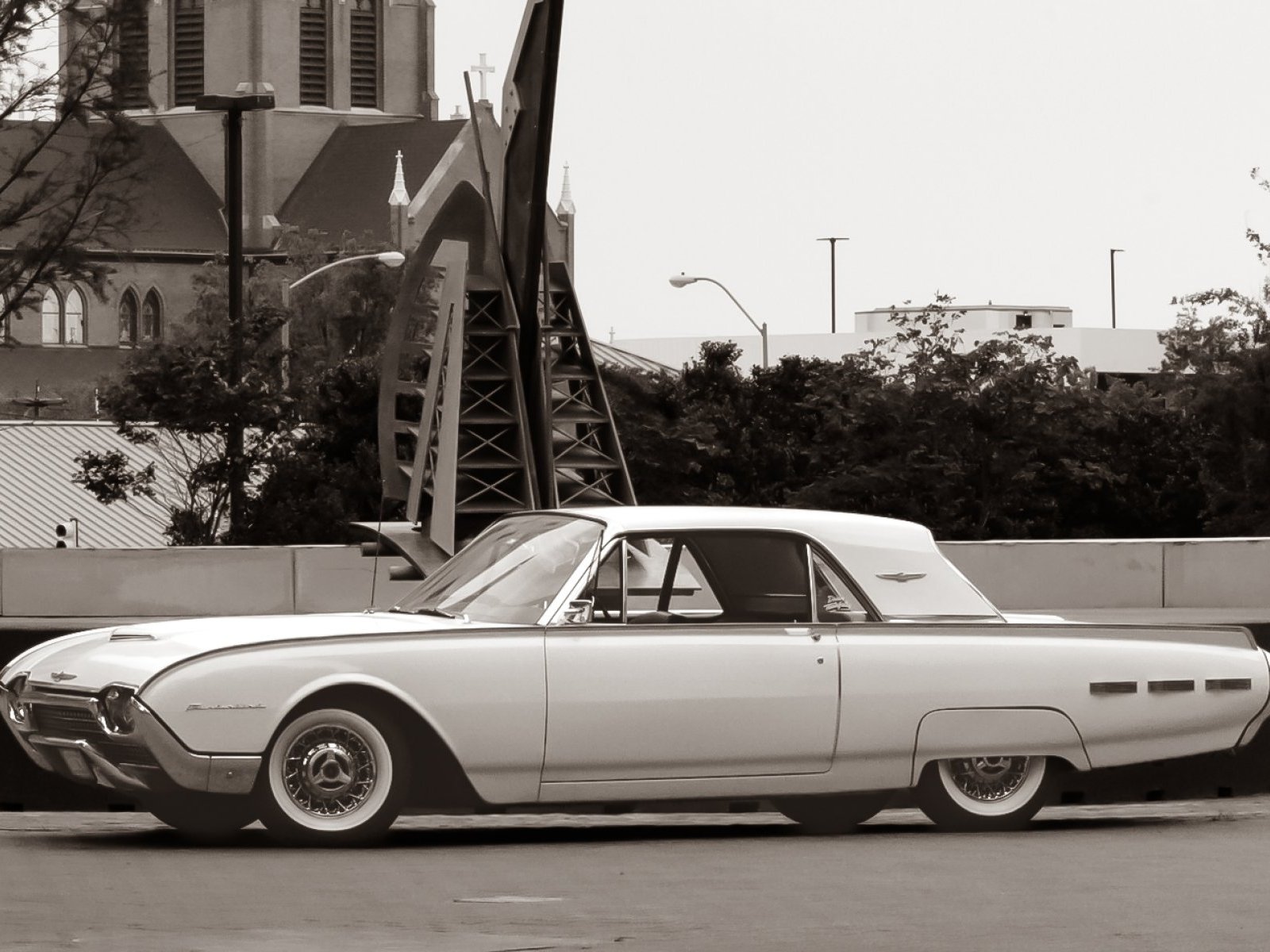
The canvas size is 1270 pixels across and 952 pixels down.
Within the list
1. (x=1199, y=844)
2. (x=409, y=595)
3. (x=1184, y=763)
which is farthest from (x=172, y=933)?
(x=1184, y=763)

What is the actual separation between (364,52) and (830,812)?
329 feet

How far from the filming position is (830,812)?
1005 centimetres

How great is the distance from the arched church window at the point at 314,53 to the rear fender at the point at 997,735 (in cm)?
9785

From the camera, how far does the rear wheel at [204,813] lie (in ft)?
28.8

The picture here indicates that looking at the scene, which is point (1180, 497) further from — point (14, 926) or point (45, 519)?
point (14, 926)

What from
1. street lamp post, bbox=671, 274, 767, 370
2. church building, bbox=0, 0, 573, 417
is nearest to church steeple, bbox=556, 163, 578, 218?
church building, bbox=0, 0, 573, 417

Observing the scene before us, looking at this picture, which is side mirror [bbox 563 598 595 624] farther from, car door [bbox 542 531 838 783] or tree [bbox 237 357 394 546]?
tree [bbox 237 357 394 546]

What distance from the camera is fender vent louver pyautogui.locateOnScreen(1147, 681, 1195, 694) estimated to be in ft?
32.5

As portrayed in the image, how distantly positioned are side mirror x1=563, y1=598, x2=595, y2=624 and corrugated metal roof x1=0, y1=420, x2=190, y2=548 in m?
42.2

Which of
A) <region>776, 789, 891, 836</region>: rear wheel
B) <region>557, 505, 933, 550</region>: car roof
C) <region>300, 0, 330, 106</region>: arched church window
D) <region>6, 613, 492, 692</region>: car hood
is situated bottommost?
<region>776, 789, 891, 836</region>: rear wheel

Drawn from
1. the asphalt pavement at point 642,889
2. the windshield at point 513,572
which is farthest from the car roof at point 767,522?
the asphalt pavement at point 642,889

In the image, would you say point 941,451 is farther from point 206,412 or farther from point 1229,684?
point 1229,684

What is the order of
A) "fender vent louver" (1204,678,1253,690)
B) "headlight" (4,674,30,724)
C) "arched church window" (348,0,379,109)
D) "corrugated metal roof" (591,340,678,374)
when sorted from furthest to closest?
"arched church window" (348,0,379,109)
"corrugated metal roof" (591,340,678,374)
"fender vent louver" (1204,678,1253,690)
"headlight" (4,674,30,724)

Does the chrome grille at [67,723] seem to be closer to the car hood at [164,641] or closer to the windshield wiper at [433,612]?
the car hood at [164,641]
